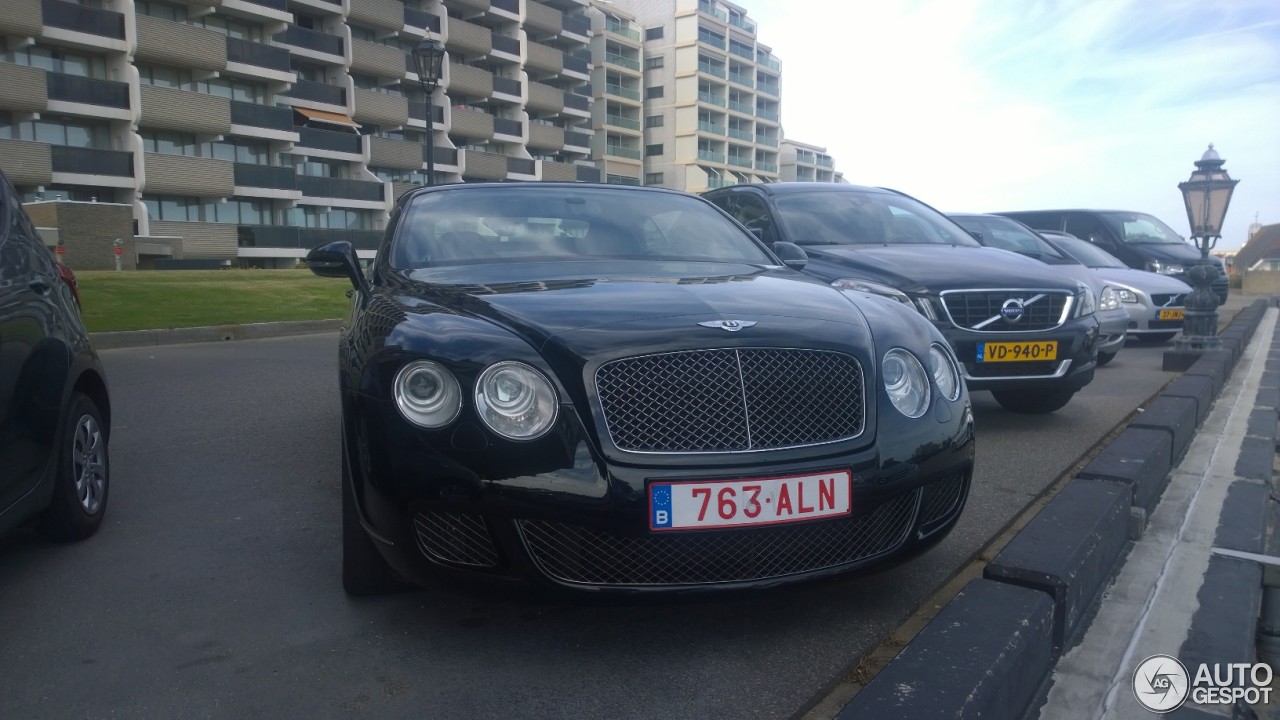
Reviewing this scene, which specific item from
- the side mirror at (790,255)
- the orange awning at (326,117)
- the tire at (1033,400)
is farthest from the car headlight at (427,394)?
the orange awning at (326,117)

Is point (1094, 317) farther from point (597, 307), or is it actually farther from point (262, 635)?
point (262, 635)

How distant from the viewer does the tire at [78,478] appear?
11.8 ft

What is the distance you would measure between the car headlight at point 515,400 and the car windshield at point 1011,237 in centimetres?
832

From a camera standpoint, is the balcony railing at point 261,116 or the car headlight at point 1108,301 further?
the balcony railing at point 261,116

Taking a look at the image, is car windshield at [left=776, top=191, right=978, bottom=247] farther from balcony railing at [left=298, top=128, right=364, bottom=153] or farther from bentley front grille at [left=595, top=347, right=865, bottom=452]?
balcony railing at [left=298, top=128, right=364, bottom=153]

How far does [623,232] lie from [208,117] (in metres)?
36.8

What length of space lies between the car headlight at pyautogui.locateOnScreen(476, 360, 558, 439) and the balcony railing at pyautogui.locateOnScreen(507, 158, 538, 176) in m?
50.3

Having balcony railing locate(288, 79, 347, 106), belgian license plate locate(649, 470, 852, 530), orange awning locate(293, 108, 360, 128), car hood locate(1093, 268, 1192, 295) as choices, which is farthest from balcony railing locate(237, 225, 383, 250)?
belgian license plate locate(649, 470, 852, 530)

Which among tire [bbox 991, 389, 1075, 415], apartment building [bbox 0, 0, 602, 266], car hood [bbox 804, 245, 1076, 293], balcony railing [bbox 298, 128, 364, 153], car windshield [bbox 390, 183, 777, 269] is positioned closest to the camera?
car windshield [bbox 390, 183, 777, 269]

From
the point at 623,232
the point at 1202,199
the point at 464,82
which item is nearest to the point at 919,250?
the point at 623,232

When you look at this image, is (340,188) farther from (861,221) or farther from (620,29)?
(861,221)

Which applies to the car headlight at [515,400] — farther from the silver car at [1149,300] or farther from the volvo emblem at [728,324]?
the silver car at [1149,300]

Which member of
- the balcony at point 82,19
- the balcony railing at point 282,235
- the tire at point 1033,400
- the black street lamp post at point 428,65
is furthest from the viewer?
the balcony railing at point 282,235

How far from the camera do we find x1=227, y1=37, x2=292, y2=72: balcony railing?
37000 mm
